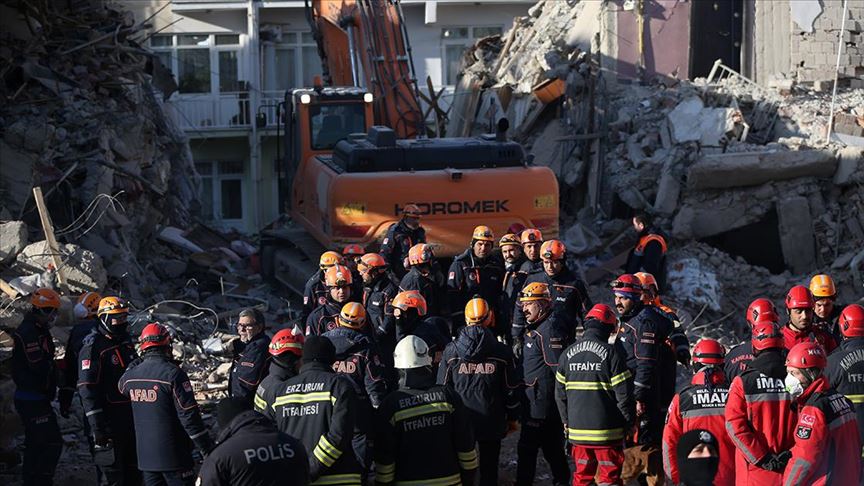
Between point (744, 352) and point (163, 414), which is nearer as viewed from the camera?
point (163, 414)

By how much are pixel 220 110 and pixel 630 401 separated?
2635cm

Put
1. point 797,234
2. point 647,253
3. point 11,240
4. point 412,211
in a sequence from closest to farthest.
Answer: point 412,211 → point 11,240 → point 647,253 → point 797,234

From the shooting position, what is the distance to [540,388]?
407 inches

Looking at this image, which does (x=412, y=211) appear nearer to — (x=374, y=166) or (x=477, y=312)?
(x=374, y=166)

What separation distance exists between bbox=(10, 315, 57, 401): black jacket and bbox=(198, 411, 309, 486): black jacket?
4.03 metres

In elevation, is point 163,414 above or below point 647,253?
below

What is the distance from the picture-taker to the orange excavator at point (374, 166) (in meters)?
15.2

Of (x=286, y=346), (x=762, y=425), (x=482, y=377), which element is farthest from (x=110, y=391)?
(x=762, y=425)

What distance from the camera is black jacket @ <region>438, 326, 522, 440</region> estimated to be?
973 cm

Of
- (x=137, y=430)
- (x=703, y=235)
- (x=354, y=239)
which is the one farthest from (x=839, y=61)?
(x=137, y=430)

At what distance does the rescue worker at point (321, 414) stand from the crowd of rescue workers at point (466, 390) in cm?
1

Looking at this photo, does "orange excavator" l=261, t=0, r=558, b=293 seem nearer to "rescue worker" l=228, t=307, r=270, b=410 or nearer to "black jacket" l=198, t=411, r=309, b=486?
"rescue worker" l=228, t=307, r=270, b=410

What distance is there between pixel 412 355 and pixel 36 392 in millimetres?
3756

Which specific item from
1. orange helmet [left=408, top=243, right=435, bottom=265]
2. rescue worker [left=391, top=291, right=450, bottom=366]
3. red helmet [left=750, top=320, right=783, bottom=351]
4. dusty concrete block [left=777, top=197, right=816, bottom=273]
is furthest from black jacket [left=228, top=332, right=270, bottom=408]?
dusty concrete block [left=777, top=197, right=816, bottom=273]
